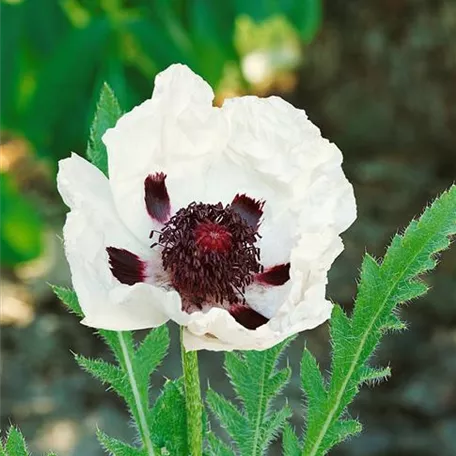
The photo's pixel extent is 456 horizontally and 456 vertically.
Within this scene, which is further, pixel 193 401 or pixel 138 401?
pixel 138 401

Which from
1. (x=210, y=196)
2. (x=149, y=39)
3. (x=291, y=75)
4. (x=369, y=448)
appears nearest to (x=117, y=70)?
(x=149, y=39)

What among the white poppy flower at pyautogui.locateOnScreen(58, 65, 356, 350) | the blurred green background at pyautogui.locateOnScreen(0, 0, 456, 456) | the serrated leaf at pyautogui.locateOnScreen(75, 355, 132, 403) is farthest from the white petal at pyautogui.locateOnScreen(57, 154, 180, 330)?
the blurred green background at pyautogui.locateOnScreen(0, 0, 456, 456)

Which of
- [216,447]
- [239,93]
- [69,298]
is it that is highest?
[69,298]

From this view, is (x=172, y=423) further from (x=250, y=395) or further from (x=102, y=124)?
(x=102, y=124)

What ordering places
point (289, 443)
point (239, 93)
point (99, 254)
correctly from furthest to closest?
point (239, 93) < point (289, 443) < point (99, 254)

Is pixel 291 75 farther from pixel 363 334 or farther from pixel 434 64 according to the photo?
pixel 363 334

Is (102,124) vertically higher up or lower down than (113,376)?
higher up

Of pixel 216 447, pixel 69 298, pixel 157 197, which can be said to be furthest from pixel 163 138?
pixel 216 447
